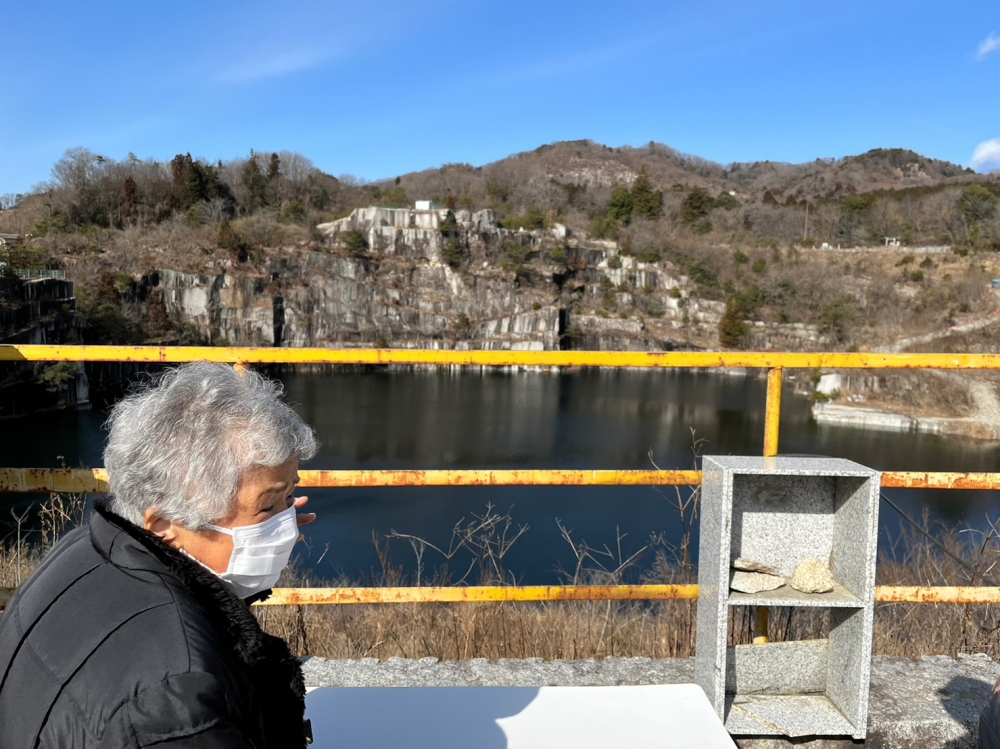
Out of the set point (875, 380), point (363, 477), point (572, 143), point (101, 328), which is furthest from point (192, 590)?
point (572, 143)

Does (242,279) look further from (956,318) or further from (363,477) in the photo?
(363,477)

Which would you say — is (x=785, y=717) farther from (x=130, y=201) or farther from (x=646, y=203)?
(x=646, y=203)

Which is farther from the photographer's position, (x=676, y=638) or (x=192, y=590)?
(x=676, y=638)

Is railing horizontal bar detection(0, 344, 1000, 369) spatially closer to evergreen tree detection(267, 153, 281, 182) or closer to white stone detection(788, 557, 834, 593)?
white stone detection(788, 557, 834, 593)

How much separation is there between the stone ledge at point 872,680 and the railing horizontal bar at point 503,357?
0.95m

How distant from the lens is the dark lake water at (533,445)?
51.6 ft

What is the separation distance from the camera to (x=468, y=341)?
205ft

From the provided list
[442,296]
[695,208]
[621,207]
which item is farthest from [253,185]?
[695,208]

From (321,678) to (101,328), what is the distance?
5397 cm

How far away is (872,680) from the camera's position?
241 centimetres

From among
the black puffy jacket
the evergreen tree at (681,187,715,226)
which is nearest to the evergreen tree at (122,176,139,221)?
the evergreen tree at (681,187,715,226)

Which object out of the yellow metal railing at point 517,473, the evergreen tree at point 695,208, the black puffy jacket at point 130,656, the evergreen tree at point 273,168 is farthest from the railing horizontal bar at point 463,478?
the evergreen tree at point 273,168

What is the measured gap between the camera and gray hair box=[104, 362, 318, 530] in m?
1.09

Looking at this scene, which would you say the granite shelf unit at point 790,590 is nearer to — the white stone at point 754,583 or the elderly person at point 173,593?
the white stone at point 754,583
